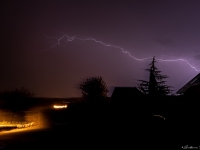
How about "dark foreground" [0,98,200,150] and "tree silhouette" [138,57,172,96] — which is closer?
"dark foreground" [0,98,200,150]

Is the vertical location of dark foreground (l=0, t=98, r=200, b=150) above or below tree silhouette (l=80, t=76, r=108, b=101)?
below

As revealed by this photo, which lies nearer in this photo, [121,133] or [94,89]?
[121,133]

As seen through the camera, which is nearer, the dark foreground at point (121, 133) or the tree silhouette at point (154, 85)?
the dark foreground at point (121, 133)

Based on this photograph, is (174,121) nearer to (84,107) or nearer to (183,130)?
(183,130)

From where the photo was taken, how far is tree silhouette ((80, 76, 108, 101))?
36.6 meters

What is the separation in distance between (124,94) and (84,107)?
440 cm

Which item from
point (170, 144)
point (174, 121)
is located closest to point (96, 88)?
point (174, 121)

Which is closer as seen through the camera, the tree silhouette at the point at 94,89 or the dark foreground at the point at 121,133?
the dark foreground at the point at 121,133

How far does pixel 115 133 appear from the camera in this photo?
13109 millimetres

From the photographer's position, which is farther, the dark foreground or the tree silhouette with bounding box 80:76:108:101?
the tree silhouette with bounding box 80:76:108:101

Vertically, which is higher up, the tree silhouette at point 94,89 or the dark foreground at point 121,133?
the tree silhouette at point 94,89

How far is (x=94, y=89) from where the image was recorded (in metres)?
37.9

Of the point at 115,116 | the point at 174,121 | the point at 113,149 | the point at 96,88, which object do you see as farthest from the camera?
the point at 96,88

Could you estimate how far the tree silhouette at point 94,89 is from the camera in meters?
36.6
